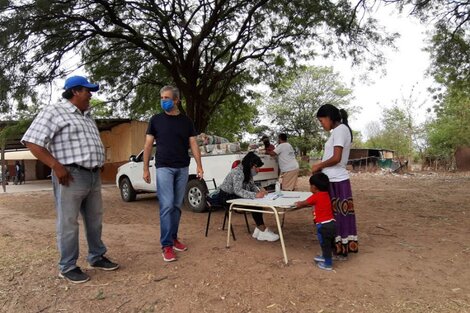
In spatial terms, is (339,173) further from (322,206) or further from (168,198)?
(168,198)

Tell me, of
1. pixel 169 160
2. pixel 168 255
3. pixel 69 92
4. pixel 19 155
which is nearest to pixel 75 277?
pixel 168 255

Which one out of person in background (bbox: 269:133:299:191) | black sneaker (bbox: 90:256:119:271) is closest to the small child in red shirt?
black sneaker (bbox: 90:256:119:271)

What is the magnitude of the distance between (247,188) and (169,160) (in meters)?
1.44

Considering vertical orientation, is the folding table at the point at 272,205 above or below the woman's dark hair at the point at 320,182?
below

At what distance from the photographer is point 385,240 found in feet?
16.8

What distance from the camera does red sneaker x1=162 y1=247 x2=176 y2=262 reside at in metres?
4.13

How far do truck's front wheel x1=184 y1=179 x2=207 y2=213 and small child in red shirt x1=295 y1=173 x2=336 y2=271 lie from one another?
402cm

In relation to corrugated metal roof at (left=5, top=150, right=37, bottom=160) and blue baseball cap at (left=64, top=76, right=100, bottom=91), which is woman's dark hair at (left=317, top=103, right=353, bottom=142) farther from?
corrugated metal roof at (left=5, top=150, right=37, bottom=160)

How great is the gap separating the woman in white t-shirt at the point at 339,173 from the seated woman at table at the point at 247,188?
3.13ft

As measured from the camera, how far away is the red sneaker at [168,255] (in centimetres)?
413

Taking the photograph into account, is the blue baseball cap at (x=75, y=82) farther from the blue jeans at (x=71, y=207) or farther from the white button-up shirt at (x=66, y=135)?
the blue jeans at (x=71, y=207)

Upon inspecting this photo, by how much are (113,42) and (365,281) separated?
1116 cm

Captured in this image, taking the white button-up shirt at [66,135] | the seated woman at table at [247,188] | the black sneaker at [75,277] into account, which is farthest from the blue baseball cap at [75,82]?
the seated woman at table at [247,188]

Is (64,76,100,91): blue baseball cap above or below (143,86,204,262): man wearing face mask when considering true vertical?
above
